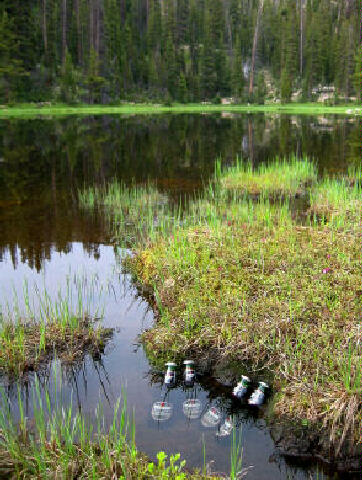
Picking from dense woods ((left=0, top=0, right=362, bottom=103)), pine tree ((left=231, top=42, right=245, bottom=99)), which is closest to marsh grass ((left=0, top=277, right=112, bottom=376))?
dense woods ((left=0, top=0, right=362, bottom=103))

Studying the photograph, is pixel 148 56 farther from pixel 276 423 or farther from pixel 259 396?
pixel 276 423

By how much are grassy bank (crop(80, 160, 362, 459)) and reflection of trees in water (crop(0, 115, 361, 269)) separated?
4032 millimetres

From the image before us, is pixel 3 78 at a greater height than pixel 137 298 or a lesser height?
greater

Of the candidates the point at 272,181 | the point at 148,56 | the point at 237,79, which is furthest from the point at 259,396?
the point at 148,56

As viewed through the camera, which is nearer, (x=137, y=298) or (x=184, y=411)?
(x=184, y=411)

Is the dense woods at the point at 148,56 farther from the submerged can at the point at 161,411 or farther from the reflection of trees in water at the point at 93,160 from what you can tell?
the submerged can at the point at 161,411

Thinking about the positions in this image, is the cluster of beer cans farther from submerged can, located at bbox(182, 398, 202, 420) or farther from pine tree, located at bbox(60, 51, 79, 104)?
pine tree, located at bbox(60, 51, 79, 104)

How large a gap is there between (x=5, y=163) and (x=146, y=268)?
2010 centimetres

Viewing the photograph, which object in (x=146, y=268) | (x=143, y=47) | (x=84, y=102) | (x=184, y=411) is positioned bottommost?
(x=184, y=411)

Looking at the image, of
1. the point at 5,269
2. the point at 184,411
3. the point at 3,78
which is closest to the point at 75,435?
the point at 184,411

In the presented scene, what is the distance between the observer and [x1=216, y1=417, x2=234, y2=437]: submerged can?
574 centimetres

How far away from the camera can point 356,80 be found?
75688 mm

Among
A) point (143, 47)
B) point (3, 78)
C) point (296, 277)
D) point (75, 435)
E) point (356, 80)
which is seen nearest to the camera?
point (75, 435)

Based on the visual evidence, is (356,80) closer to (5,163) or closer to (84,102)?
(84,102)
